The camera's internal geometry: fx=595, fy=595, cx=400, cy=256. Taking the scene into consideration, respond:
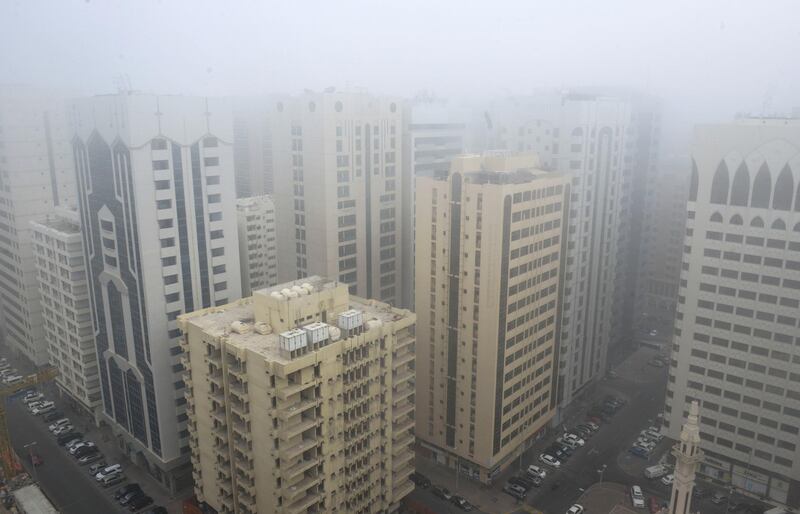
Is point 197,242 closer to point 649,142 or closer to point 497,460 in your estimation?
Answer: point 497,460

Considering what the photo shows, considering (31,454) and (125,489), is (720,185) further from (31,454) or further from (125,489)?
(31,454)

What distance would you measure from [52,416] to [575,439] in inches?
1901

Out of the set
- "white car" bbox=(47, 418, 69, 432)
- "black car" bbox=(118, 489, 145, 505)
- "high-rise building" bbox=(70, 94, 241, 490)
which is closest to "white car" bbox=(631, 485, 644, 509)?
"high-rise building" bbox=(70, 94, 241, 490)

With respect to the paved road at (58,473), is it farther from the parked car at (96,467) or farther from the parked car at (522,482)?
the parked car at (522,482)

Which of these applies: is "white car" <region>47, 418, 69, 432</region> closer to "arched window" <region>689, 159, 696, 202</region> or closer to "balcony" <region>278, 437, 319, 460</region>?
"balcony" <region>278, 437, 319, 460</region>

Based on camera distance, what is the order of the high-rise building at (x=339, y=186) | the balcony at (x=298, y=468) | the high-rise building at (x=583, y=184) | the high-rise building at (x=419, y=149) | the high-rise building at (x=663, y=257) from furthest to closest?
the high-rise building at (x=663, y=257) < the high-rise building at (x=419, y=149) < the high-rise building at (x=583, y=184) < the high-rise building at (x=339, y=186) < the balcony at (x=298, y=468)

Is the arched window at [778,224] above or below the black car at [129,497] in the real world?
above

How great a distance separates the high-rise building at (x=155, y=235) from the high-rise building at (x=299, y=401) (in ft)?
16.9

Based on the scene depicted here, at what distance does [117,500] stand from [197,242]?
20275 mm

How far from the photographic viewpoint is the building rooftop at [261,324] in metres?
33.4

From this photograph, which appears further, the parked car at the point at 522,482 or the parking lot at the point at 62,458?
the parked car at the point at 522,482

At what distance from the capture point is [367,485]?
38156 mm

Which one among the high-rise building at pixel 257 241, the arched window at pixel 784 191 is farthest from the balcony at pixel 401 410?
the arched window at pixel 784 191

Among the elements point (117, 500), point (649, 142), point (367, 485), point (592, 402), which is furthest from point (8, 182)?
point (649, 142)
